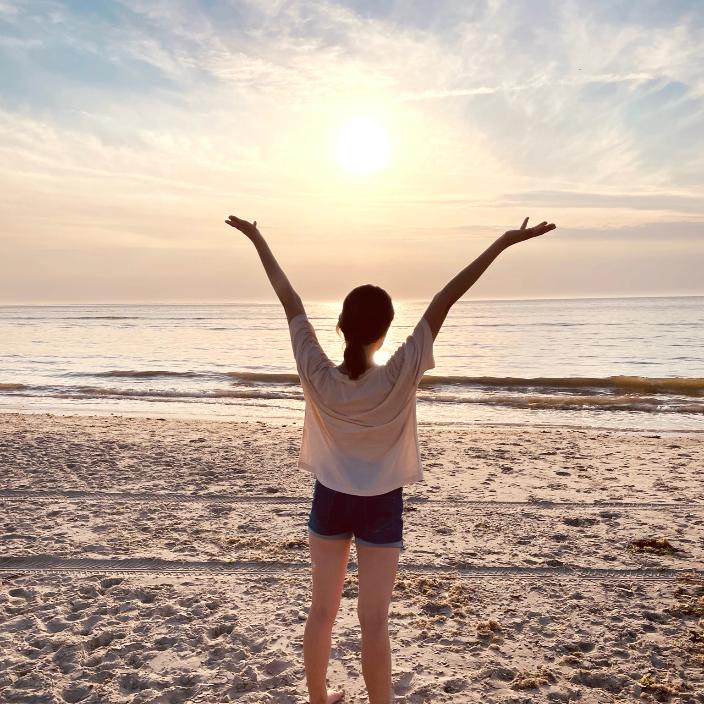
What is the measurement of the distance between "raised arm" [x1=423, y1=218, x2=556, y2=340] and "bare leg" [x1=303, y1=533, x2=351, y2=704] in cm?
94

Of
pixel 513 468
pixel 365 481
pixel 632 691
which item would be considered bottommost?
pixel 632 691

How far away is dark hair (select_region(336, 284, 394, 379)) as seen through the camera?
7.75ft

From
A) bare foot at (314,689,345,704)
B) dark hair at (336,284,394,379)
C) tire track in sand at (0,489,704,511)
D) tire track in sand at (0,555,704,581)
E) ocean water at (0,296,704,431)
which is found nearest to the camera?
dark hair at (336,284,394,379)

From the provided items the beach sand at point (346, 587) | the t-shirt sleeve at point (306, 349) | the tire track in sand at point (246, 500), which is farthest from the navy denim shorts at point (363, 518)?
the tire track in sand at point (246, 500)

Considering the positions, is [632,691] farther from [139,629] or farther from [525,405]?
[525,405]

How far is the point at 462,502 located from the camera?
725cm

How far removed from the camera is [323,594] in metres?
2.62

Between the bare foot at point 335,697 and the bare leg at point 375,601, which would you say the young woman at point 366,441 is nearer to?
the bare leg at point 375,601

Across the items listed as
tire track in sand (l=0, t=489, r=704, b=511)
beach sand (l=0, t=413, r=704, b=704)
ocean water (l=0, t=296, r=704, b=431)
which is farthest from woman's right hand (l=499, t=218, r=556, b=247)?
ocean water (l=0, t=296, r=704, b=431)

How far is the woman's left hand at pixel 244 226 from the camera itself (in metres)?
2.96

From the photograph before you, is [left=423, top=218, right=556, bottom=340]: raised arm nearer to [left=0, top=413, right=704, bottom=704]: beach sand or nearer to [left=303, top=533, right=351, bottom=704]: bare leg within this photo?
[left=303, top=533, right=351, bottom=704]: bare leg

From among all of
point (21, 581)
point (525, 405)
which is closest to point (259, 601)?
point (21, 581)

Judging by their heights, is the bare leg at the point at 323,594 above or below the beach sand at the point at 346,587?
above

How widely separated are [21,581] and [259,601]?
1844mm
